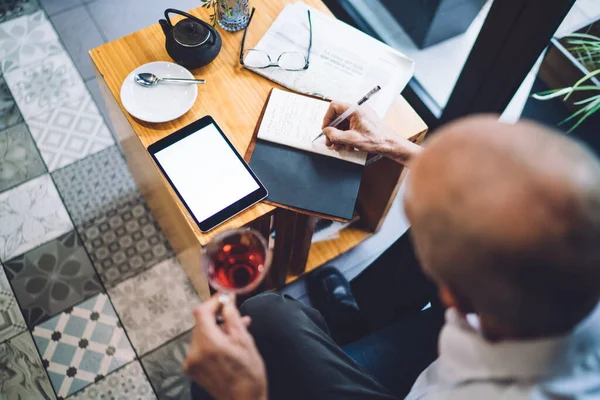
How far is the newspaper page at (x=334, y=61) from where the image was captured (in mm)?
1326

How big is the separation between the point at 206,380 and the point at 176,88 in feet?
2.52

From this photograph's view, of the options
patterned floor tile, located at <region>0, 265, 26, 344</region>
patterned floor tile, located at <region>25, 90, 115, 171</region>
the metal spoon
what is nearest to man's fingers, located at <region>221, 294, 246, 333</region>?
the metal spoon

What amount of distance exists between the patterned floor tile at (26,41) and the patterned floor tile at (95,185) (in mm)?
610

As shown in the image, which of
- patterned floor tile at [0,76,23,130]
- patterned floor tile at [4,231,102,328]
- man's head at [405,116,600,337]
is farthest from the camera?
patterned floor tile at [0,76,23,130]

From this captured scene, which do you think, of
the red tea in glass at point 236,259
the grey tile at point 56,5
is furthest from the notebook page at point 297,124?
the grey tile at point 56,5

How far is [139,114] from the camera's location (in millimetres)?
1242

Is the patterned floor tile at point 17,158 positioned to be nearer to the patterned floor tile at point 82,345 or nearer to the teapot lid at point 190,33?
the patterned floor tile at point 82,345

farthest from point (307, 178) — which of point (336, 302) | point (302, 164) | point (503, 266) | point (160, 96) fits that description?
point (503, 266)

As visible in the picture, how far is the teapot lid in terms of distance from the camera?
1.27 metres

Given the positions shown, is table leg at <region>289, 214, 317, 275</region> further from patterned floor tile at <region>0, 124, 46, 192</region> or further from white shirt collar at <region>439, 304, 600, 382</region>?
patterned floor tile at <region>0, 124, 46, 192</region>

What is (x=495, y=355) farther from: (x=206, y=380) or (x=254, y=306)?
(x=254, y=306)

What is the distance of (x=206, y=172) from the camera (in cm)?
119

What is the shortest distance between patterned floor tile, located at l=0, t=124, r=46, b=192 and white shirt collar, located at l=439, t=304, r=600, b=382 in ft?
5.85

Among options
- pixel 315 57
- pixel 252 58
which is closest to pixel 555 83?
pixel 315 57
